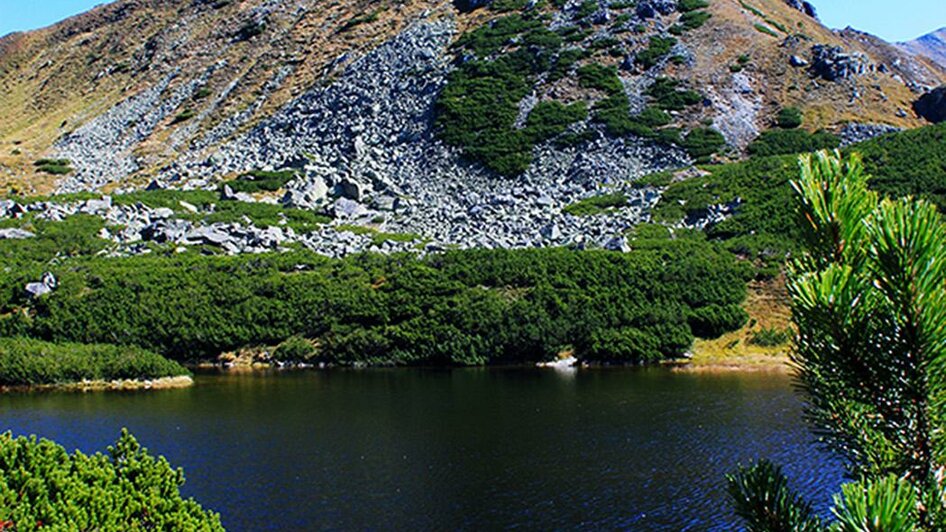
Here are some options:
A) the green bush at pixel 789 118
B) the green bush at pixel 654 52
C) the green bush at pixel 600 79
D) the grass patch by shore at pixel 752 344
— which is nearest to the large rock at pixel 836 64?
the green bush at pixel 789 118

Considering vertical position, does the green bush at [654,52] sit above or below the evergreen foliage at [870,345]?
above

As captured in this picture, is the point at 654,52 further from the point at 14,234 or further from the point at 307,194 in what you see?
the point at 14,234

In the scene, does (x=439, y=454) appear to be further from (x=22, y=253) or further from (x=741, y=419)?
(x=22, y=253)

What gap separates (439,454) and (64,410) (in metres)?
18.2

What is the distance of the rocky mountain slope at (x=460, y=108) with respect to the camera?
2653 inches

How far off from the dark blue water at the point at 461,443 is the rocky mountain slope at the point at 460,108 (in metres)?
22.2

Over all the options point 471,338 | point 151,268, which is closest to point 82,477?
point 471,338

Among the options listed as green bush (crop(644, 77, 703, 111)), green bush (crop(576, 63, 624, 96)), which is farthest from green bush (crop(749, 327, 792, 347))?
green bush (crop(576, 63, 624, 96))

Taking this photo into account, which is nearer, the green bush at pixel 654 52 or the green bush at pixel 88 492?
the green bush at pixel 88 492

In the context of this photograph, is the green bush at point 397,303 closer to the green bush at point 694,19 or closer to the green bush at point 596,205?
the green bush at point 596,205

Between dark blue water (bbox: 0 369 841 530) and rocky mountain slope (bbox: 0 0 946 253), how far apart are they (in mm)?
22225

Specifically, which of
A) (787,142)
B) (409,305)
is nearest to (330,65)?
(409,305)

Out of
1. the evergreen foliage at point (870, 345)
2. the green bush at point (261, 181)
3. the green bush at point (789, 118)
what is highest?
the green bush at point (789, 118)

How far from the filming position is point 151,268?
176 feet
